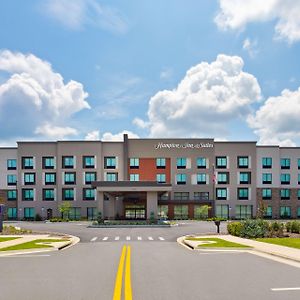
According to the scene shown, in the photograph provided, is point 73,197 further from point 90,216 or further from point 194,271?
point 194,271

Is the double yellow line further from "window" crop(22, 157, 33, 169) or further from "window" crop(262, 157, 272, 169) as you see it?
"window" crop(262, 157, 272, 169)

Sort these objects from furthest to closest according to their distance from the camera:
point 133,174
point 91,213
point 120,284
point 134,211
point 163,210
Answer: point 133,174, point 134,211, point 91,213, point 163,210, point 120,284

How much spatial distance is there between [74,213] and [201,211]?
912 inches

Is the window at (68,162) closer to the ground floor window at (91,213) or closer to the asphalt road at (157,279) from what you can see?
the ground floor window at (91,213)

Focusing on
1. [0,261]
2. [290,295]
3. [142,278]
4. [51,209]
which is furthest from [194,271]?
[51,209]

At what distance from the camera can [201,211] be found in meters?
66.2

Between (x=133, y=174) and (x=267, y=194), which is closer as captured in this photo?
(x=133, y=174)

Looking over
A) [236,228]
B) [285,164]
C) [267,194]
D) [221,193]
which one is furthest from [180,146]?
[236,228]

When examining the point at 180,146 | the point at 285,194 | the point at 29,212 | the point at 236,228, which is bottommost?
the point at 29,212

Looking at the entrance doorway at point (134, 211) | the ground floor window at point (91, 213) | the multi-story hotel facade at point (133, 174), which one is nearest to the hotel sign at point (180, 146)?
the multi-story hotel facade at point (133, 174)

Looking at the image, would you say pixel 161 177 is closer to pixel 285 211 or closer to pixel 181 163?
pixel 181 163

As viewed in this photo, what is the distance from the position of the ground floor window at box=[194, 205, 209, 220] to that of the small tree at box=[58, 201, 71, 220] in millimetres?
22738

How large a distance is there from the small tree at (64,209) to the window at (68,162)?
668 cm

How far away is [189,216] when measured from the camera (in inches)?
2689
